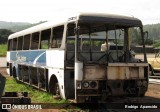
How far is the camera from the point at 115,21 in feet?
36.2

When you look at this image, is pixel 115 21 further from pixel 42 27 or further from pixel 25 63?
pixel 25 63

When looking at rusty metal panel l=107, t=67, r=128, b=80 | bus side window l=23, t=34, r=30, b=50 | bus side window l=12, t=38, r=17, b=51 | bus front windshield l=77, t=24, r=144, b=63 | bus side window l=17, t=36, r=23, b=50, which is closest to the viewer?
rusty metal panel l=107, t=67, r=128, b=80

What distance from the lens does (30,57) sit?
1636cm

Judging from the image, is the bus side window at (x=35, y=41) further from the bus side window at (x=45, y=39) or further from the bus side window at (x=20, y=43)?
the bus side window at (x=20, y=43)

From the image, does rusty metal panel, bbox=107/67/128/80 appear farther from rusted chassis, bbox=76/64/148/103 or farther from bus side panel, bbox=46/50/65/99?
bus side panel, bbox=46/50/65/99

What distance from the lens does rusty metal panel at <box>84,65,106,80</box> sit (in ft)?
34.0

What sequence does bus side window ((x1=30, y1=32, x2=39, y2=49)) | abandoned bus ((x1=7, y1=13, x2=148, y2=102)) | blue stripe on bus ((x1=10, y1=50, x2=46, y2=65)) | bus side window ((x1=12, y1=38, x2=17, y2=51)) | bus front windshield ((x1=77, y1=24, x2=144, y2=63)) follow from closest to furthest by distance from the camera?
1. abandoned bus ((x1=7, y1=13, x2=148, y2=102))
2. bus front windshield ((x1=77, y1=24, x2=144, y2=63))
3. blue stripe on bus ((x1=10, y1=50, x2=46, y2=65))
4. bus side window ((x1=30, y1=32, x2=39, y2=49))
5. bus side window ((x1=12, y1=38, x2=17, y2=51))

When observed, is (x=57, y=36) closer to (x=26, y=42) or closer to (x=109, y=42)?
(x=109, y=42)

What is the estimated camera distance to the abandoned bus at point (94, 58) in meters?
10.5

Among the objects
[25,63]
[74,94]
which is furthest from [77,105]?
[25,63]

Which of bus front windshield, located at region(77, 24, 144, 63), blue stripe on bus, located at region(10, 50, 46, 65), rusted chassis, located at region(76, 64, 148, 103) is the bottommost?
rusted chassis, located at region(76, 64, 148, 103)

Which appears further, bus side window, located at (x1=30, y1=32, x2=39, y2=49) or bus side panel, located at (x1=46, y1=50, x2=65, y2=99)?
bus side window, located at (x1=30, y1=32, x2=39, y2=49)

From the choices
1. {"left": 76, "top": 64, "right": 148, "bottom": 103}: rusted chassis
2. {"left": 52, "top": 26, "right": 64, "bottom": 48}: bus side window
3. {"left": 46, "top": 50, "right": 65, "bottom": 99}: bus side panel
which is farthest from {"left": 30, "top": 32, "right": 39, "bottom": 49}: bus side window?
{"left": 76, "top": 64, "right": 148, "bottom": 103}: rusted chassis

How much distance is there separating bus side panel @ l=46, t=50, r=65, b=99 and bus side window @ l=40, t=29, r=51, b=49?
1.62 feet
